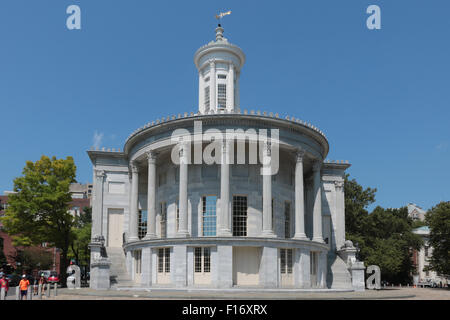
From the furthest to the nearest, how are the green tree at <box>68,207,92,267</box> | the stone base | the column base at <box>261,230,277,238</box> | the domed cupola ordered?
the green tree at <box>68,207,92,267</box> < the domed cupola < the stone base < the column base at <box>261,230,277,238</box>

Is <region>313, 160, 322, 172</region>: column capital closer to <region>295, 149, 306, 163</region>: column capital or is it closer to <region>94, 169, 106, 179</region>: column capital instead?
<region>295, 149, 306, 163</region>: column capital

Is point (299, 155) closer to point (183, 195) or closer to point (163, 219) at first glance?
point (183, 195)

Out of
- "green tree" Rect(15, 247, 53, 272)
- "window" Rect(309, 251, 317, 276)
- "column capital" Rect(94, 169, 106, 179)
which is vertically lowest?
"green tree" Rect(15, 247, 53, 272)

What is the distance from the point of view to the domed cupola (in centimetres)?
5069

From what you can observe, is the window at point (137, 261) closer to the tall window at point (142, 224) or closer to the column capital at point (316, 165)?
the tall window at point (142, 224)

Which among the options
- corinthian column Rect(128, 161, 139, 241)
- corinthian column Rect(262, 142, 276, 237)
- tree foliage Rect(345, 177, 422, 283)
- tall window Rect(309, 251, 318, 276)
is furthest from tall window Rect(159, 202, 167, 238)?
tree foliage Rect(345, 177, 422, 283)

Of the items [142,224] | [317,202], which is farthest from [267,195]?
[142,224]

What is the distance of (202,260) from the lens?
126 ft

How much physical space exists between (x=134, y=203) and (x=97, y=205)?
5254 mm

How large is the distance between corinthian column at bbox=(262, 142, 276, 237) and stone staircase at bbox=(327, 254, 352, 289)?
10447 millimetres

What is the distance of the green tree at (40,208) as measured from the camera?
171ft

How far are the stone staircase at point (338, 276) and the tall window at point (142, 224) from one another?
62.8 feet

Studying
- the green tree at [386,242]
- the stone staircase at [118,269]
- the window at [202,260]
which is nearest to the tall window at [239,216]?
the window at [202,260]

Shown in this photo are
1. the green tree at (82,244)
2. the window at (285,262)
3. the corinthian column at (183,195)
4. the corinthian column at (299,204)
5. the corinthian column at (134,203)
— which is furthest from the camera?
the green tree at (82,244)
